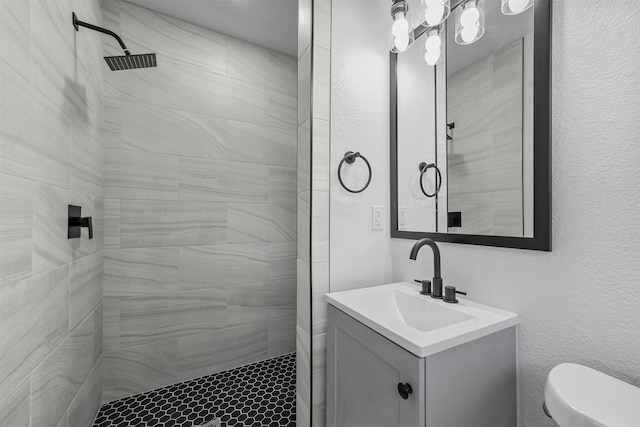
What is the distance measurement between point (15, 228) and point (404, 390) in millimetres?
1219

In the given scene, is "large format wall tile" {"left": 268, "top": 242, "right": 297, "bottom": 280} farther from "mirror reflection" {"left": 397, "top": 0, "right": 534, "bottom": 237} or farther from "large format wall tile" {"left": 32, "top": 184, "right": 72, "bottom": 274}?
"large format wall tile" {"left": 32, "top": 184, "right": 72, "bottom": 274}

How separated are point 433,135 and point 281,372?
72.7 inches

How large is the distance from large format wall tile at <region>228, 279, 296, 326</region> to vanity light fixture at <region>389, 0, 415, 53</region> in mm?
1766

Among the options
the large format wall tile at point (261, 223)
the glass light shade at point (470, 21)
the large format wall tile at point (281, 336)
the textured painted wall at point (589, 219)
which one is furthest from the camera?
the large format wall tile at point (281, 336)

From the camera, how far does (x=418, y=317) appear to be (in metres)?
1.09

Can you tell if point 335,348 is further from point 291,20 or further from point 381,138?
point 291,20

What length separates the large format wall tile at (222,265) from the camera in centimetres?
187

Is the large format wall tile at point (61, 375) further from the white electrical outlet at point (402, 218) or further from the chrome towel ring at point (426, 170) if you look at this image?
the chrome towel ring at point (426, 170)

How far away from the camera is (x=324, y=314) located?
1.21 metres

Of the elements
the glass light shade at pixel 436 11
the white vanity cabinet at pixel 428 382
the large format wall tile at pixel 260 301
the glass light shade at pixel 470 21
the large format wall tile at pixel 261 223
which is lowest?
the large format wall tile at pixel 260 301

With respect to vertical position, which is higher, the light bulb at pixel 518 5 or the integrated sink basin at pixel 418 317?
the light bulb at pixel 518 5

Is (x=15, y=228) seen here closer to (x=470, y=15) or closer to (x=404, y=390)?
(x=404, y=390)

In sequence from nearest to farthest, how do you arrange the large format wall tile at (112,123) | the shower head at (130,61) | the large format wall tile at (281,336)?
the shower head at (130,61) < the large format wall tile at (112,123) < the large format wall tile at (281,336)

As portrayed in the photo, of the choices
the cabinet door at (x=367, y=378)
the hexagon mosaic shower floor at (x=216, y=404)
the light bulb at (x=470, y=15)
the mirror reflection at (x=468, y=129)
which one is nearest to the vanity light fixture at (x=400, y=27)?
the mirror reflection at (x=468, y=129)
